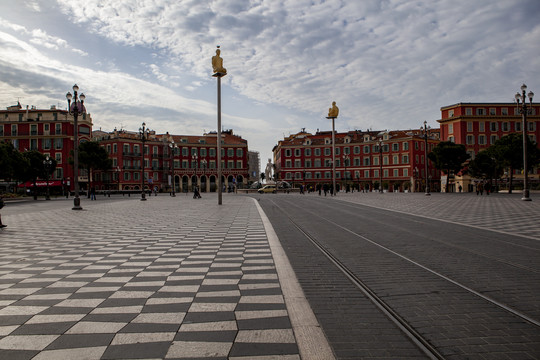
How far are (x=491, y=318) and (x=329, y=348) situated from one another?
77.6 inches

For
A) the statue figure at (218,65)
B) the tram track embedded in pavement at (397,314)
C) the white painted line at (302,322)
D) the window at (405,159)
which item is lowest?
the tram track embedded in pavement at (397,314)

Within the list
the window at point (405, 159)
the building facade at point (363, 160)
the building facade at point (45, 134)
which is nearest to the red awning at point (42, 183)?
the building facade at point (45, 134)

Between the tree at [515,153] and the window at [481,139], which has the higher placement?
the window at [481,139]

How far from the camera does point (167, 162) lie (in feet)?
277

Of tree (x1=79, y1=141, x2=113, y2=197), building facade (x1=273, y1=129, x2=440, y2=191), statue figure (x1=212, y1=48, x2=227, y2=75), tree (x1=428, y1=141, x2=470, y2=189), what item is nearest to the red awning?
tree (x1=79, y1=141, x2=113, y2=197)

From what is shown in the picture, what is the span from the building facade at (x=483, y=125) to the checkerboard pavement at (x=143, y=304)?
6937 centimetres

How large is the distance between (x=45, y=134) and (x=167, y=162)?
2402 cm

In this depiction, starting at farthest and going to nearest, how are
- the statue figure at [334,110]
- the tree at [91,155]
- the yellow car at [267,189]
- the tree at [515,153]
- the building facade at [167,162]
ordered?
the building facade at [167,162], the yellow car at [267,189], the tree at [91,155], the statue figure at [334,110], the tree at [515,153]

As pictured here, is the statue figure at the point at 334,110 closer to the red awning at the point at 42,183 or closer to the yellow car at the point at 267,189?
the yellow car at the point at 267,189

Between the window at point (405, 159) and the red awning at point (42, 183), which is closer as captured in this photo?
the red awning at point (42, 183)

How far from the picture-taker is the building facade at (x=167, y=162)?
252 feet

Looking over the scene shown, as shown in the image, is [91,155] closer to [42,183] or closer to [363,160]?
[42,183]

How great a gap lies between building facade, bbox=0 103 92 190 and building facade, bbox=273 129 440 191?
1742 inches

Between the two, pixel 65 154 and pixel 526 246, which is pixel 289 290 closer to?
pixel 526 246
